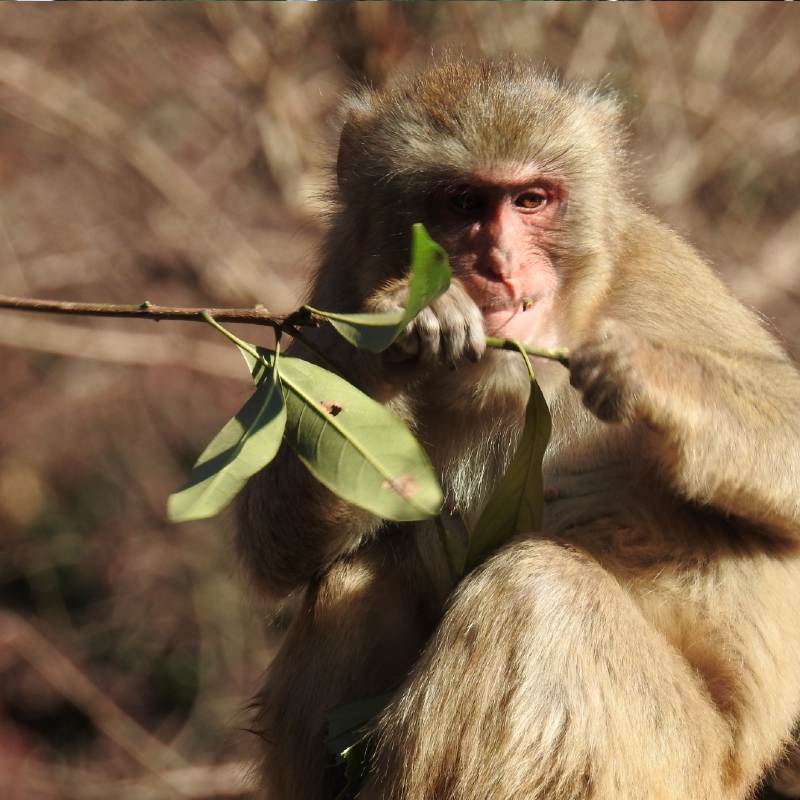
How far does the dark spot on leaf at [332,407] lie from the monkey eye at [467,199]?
2.92 feet

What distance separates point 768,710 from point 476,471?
0.99 m

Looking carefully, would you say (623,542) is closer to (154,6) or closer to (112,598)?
(112,598)

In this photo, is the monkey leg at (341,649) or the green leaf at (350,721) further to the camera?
the monkey leg at (341,649)

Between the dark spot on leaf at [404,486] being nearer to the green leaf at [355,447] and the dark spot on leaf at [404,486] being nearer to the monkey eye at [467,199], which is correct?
the green leaf at [355,447]

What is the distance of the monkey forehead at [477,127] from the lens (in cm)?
342

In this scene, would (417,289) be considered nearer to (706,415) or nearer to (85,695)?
(706,415)

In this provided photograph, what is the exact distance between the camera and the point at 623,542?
339 cm

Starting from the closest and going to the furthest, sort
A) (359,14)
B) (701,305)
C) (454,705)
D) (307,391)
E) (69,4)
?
(307,391), (454,705), (701,305), (359,14), (69,4)

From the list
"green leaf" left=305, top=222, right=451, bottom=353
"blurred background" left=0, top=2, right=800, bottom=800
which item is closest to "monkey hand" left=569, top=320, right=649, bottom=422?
"green leaf" left=305, top=222, right=451, bottom=353

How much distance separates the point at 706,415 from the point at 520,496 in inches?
19.1

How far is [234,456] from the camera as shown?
2.46 m

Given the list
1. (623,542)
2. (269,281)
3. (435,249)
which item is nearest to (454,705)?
(623,542)

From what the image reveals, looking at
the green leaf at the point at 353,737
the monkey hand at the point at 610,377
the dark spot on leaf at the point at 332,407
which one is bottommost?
the green leaf at the point at 353,737

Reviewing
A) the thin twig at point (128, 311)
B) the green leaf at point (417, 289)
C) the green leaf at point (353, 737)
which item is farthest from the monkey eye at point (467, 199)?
the green leaf at point (353, 737)
